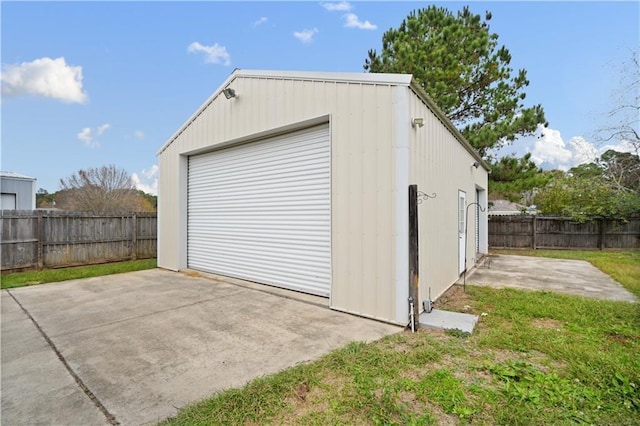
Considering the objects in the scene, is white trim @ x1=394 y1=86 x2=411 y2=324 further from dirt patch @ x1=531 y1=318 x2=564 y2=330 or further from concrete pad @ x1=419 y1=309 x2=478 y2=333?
dirt patch @ x1=531 y1=318 x2=564 y2=330

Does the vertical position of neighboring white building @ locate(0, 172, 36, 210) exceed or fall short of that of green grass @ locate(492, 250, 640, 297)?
it exceeds it

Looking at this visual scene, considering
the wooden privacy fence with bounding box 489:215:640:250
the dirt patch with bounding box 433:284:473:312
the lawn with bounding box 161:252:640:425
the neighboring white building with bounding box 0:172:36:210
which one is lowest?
the dirt patch with bounding box 433:284:473:312

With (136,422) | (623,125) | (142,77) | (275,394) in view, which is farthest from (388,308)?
(623,125)

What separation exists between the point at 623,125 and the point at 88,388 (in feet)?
58.4

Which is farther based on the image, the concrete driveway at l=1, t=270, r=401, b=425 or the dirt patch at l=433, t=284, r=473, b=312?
the dirt patch at l=433, t=284, r=473, b=312

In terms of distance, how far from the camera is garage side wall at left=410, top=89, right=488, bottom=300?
434cm

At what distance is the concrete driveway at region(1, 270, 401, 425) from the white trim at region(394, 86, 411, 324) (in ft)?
1.53

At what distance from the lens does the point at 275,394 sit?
7.38ft

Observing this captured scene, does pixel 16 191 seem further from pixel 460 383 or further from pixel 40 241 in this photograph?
pixel 460 383

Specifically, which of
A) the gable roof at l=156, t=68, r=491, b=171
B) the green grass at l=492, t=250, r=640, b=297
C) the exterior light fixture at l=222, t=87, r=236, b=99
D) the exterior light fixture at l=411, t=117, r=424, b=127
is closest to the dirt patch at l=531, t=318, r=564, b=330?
the green grass at l=492, t=250, r=640, b=297

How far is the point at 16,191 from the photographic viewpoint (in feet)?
40.5

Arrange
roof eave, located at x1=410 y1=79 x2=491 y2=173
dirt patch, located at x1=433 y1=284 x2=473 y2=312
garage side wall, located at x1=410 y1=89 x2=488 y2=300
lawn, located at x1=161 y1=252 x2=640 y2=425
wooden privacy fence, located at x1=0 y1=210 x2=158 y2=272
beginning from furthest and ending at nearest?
wooden privacy fence, located at x1=0 y1=210 x2=158 y2=272 < dirt patch, located at x1=433 y1=284 x2=473 y2=312 < garage side wall, located at x1=410 y1=89 x2=488 y2=300 < roof eave, located at x1=410 y1=79 x2=491 y2=173 < lawn, located at x1=161 y1=252 x2=640 y2=425

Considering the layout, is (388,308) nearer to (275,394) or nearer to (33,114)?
(275,394)

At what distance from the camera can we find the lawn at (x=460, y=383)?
1999 mm
